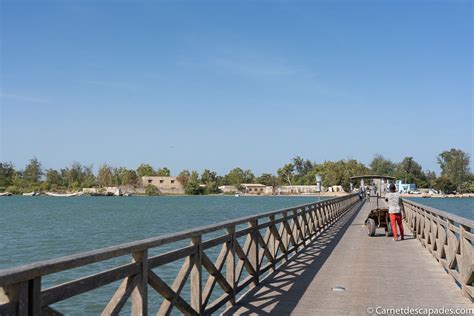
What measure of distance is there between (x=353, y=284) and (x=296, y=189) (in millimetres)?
178113

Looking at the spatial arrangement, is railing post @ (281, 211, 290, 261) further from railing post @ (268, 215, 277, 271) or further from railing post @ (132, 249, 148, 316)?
railing post @ (132, 249, 148, 316)

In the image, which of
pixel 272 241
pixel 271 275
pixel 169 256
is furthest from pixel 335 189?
pixel 169 256

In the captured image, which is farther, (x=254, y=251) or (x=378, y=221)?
(x=378, y=221)

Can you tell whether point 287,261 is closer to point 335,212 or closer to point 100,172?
point 335,212

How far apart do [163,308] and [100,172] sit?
200 m

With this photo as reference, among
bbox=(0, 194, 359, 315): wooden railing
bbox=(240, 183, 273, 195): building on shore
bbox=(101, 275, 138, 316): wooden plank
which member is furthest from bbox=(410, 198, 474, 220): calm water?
bbox=(240, 183, 273, 195): building on shore

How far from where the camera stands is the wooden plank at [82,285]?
358cm

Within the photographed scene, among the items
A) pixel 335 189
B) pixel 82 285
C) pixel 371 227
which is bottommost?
pixel 371 227

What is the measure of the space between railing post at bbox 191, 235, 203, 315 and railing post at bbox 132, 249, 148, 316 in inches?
49.1

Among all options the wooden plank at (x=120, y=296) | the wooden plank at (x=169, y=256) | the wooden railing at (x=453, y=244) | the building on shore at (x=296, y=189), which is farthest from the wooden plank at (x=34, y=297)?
the building on shore at (x=296, y=189)

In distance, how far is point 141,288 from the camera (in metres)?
4.85

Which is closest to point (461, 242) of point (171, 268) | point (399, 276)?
point (399, 276)

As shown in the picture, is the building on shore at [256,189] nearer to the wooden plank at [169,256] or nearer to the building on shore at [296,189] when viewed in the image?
the building on shore at [296,189]

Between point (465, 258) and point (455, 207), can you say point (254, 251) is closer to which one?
point (465, 258)
